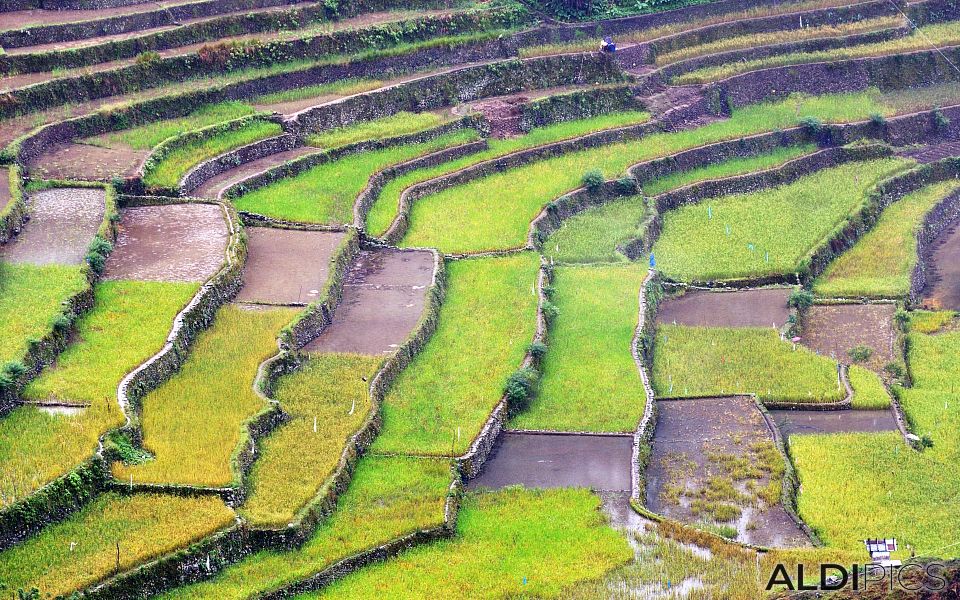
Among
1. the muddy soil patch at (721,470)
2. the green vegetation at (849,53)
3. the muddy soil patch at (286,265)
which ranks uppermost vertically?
the green vegetation at (849,53)

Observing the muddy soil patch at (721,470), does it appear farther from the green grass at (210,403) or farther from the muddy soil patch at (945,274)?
the muddy soil patch at (945,274)

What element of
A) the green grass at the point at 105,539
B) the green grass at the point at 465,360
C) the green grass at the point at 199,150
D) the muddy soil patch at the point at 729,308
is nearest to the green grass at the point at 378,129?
the green grass at the point at 199,150

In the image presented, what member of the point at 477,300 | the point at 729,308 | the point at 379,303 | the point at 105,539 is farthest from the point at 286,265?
the point at 105,539

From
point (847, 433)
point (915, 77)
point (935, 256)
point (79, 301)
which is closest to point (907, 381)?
point (847, 433)

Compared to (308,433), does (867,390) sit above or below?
above

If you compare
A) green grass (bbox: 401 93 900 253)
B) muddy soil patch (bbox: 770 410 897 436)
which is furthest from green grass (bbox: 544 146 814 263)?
muddy soil patch (bbox: 770 410 897 436)

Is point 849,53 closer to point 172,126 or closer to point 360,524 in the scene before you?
point 172,126
